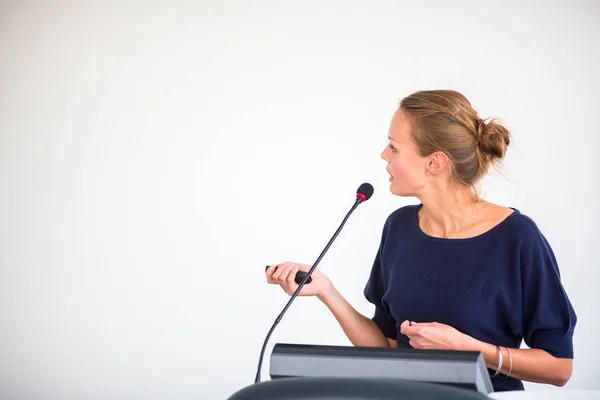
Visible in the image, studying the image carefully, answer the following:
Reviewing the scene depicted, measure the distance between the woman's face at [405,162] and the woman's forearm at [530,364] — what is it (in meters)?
0.48

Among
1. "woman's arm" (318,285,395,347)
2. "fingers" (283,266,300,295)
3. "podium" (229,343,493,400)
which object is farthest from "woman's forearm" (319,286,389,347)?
"podium" (229,343,493,400)

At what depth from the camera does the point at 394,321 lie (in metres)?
2.23

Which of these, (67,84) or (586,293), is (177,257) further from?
(586,293)

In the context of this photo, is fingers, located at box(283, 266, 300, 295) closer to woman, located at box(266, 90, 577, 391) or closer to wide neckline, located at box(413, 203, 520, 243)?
woman, located at box(266, 90, 577, 391)

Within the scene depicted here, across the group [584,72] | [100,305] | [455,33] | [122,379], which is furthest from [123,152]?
[584,72]

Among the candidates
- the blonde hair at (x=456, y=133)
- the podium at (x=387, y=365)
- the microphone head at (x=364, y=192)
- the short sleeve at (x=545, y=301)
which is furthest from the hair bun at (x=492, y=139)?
the podium at (x=387, y=365)

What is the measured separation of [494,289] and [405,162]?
0.41m

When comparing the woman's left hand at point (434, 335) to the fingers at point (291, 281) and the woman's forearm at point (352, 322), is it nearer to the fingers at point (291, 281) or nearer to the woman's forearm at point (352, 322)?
the fingers at point (291, 281)

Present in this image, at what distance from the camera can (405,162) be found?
6.77ft

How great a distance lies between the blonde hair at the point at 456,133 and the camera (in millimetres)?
2037

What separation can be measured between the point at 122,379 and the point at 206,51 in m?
1.59

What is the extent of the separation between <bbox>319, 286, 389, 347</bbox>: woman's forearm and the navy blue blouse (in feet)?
Result: 0.32

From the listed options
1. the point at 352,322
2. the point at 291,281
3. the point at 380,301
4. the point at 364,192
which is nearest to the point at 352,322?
the point at 352,322

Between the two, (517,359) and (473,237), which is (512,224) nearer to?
(473,237)
